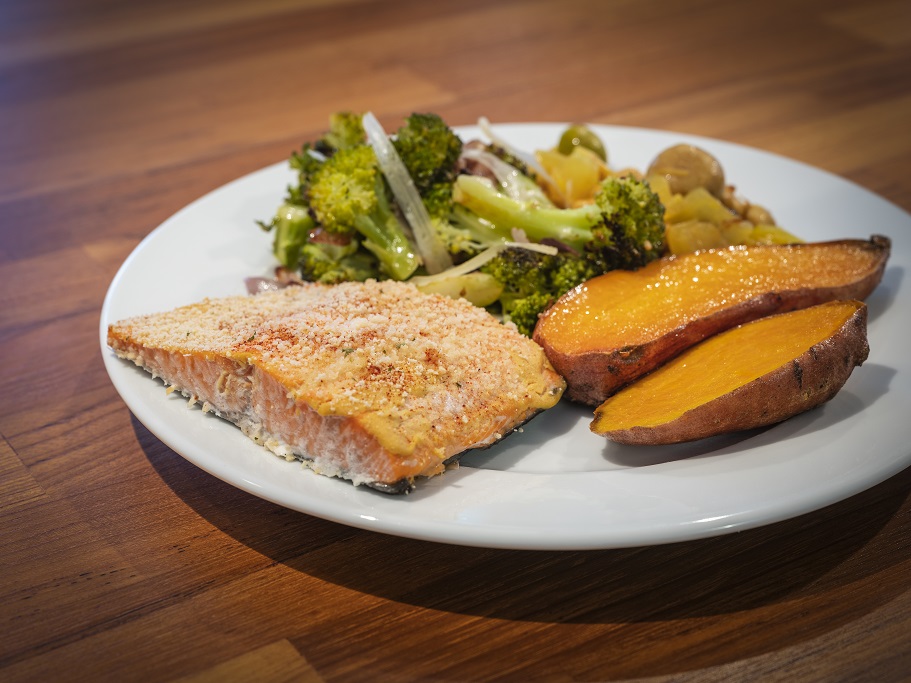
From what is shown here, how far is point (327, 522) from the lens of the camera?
91.1 inches

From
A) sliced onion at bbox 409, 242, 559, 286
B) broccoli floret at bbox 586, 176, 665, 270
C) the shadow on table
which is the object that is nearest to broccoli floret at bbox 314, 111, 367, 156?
sliced onion at bbox 409, 242, 559, 286

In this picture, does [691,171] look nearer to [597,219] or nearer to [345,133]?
[597,219]

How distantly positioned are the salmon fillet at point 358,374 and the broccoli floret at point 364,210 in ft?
1.62

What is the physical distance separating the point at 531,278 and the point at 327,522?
3.89 ft

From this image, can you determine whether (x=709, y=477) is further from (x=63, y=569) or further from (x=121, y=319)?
(x=121, y=319)

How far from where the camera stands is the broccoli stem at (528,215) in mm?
3256

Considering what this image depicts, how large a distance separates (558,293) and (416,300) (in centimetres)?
58

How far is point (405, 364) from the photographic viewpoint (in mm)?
2354

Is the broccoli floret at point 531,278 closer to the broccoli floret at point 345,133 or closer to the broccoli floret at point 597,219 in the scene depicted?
the broccoli floret at point 597,219

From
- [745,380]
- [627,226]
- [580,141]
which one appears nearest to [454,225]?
[627,226]

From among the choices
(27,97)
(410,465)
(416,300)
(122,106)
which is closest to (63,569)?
(410,465)

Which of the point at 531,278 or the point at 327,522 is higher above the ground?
the point at 531,278

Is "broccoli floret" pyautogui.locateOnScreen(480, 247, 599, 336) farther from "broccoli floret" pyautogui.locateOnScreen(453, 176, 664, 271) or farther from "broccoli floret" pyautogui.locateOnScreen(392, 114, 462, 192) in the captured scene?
"broccoli floret" pyautogui.locateOnScreen(392, 114, 462, 192)

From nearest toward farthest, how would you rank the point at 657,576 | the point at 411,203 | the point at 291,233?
1. the point at 657,576
2. the point at 411,203
3. the point at 291,233
